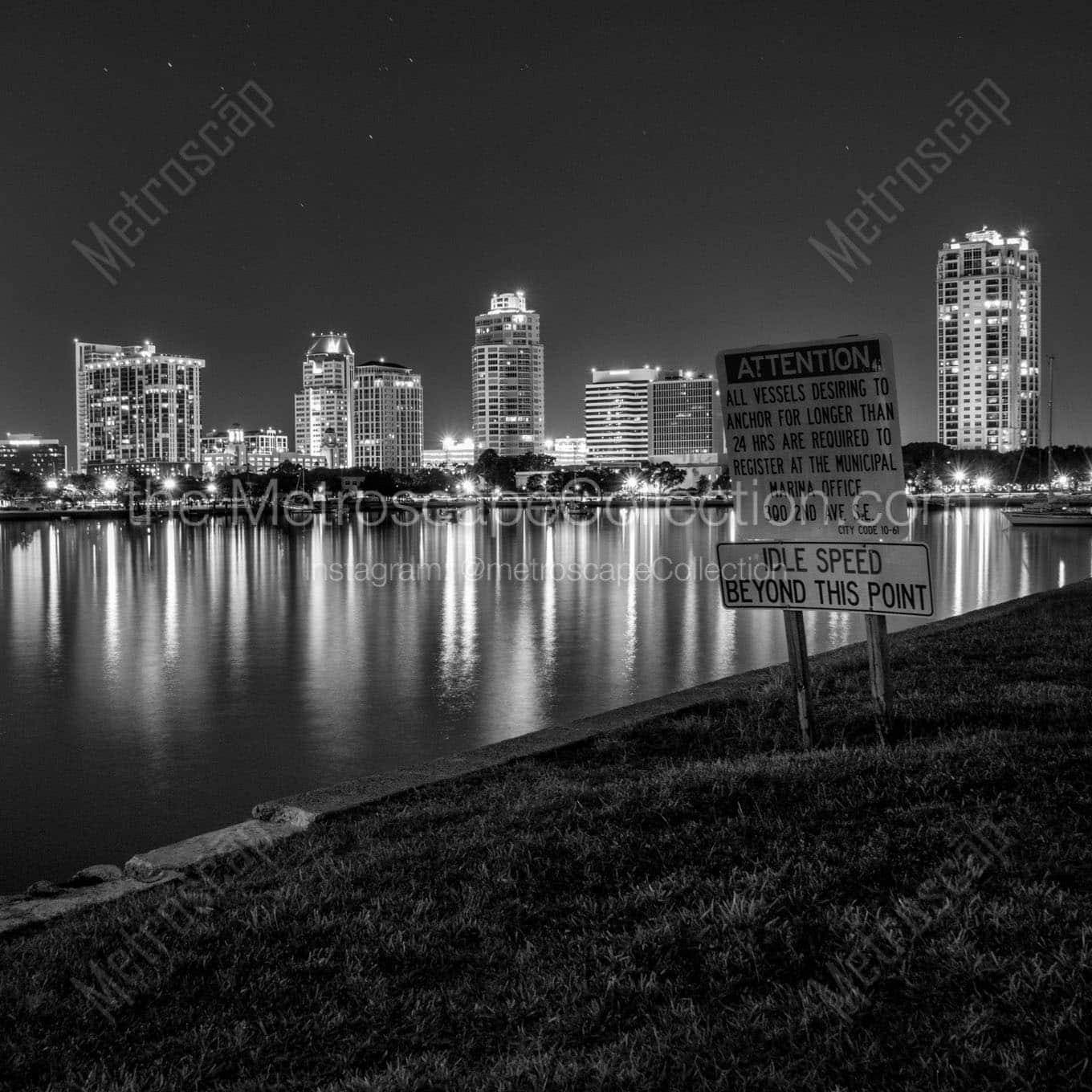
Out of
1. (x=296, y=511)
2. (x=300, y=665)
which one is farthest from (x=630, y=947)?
(x=296, y=511)

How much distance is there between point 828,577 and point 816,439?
121 cm

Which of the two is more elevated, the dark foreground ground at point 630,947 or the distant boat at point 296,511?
the distant boat at point 296,511

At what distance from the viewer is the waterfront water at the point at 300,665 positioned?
39.2ft

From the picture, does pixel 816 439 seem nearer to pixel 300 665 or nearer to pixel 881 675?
pixel 881 675

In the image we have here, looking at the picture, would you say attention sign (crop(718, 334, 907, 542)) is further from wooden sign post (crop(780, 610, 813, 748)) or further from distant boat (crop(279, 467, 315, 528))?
distant boat (crop(279, 467, 315, 528))

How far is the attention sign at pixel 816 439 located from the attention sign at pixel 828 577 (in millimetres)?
137

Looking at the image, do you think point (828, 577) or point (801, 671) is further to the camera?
point (801, 671)

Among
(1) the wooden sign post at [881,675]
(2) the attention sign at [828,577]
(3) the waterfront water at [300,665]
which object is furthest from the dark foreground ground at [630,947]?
(3) the waterfront water at [300,665]

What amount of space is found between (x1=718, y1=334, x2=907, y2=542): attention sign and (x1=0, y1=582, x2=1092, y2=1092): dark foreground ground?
2.11 metres

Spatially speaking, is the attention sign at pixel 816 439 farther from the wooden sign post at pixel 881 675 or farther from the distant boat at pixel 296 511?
Answer: the distant boat at pixel 296 511

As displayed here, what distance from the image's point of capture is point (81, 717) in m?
16.2

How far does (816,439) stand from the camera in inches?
371
